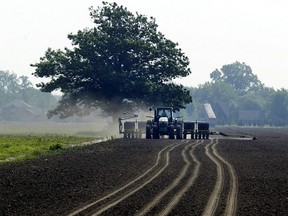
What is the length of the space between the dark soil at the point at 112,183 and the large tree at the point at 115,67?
127ft

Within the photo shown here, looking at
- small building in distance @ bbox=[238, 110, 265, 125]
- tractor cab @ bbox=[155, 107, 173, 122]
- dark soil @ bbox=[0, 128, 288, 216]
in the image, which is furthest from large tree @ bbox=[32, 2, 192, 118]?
small building in distance @ bbox=[238, 110, 265, 125]

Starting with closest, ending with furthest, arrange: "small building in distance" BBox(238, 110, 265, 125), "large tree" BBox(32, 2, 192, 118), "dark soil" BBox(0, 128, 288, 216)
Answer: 1. "dark soil" BBox(0, 128, 288, 216)
2. "large tree" BBox(32, 2, 192, 118)
3. "small building in distance" BBox(238, 110, 265, 125)

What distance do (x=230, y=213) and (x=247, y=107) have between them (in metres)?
184

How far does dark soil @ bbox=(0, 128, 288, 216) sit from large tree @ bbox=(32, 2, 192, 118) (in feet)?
127

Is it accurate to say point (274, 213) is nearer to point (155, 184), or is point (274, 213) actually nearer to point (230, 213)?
point (230, 213)

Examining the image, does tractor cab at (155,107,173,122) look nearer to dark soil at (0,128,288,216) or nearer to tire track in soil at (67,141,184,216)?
dark soil at (0,128,288,216)

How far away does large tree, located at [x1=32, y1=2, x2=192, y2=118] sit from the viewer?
69250 mm

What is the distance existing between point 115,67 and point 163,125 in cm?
2227

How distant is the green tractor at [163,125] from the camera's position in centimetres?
5134

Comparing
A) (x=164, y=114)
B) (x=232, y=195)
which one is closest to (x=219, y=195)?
(x=232, y=195)

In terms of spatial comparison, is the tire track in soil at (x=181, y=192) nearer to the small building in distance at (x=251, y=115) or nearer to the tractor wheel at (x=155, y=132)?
the tractor wheel at (x=155, y=132)

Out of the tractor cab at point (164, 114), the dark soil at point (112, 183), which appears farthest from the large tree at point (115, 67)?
the dark soil at point (112, 183)

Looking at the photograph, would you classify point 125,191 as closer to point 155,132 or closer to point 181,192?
point 181,192

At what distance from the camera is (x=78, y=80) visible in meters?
70.0
